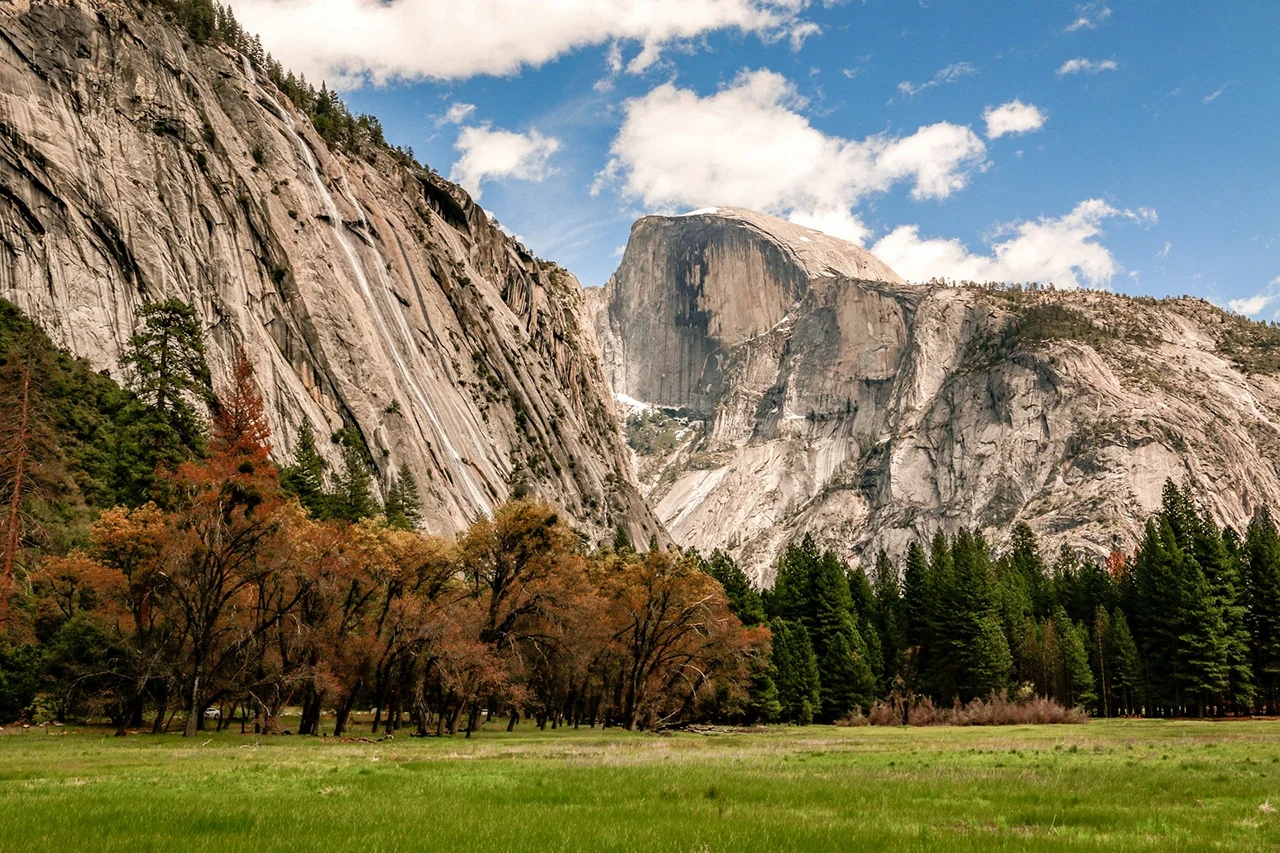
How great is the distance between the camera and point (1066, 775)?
1977 centimetres

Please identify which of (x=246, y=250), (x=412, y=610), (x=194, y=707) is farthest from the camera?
(x=246, y=250)

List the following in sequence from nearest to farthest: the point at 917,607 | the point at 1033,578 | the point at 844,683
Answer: the point at 844,683, the point at 917,607, the point at 1033,578

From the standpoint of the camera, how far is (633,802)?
14.8 metres

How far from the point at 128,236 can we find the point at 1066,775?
8741 cm

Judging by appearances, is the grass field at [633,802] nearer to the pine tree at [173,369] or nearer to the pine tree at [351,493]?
the pine tree at [173,369]

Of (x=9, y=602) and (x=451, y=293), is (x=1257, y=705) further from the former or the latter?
(x=451, y=293)

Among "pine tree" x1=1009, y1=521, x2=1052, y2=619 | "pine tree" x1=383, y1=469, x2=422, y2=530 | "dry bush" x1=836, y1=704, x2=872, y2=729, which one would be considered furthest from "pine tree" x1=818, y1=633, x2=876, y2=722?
"pine tree" x1=383, y1=469, x2=422, y2=530

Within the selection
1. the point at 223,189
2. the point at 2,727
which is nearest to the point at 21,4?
the point at 223,189

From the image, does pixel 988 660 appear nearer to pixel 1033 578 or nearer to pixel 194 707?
pixel 1033 578

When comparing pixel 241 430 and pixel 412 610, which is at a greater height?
pixel 241 430

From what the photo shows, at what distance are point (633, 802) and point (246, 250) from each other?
89224 millimetres

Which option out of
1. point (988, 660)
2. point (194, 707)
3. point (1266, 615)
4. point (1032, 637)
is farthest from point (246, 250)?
point (1266, 615)

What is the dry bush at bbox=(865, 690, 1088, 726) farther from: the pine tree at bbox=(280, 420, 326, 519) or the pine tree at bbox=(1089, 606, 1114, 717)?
the pine tree at bbox=(280, 420, 326, 519)

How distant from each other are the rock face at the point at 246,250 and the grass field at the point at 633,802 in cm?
6379
